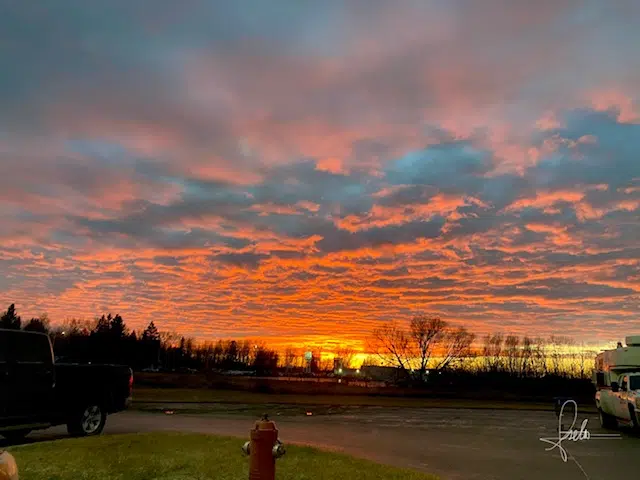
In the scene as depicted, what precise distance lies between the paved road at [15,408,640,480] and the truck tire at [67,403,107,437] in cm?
82

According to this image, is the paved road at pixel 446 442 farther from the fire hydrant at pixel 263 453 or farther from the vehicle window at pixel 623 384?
the fire hydrant at pixel 263 453

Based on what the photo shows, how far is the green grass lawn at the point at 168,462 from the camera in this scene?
8750mm

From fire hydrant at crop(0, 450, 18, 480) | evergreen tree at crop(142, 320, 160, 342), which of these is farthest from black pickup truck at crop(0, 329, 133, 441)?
evergreen tree at crop(142, 320, 160, 342)

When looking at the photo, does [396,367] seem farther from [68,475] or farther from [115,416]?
[68,475]

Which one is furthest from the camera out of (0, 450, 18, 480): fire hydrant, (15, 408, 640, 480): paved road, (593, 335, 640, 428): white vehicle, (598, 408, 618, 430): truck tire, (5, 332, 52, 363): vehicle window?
(598, 408, 618, 430): truck tire

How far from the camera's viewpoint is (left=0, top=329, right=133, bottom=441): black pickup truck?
1212cm

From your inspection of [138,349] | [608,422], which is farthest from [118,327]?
[608,422]

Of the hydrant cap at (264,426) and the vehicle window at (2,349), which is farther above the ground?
the vehicle window at (2,349)

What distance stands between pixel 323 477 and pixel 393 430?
9.48 meters

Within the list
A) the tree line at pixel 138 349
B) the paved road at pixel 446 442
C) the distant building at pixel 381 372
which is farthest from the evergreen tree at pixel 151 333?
the paved road at pixel 446 442

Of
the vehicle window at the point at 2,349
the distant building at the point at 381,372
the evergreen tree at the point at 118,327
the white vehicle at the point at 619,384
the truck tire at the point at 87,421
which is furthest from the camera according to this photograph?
the evergreen tree at the point at 118,327

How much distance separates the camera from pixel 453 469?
1078 cm

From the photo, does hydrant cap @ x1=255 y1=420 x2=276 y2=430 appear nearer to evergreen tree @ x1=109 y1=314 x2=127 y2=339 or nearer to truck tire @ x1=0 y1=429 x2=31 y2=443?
truck tire @ x1=0 y1=429 x2=31 y2=443

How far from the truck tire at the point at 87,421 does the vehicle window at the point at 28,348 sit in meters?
1.72
